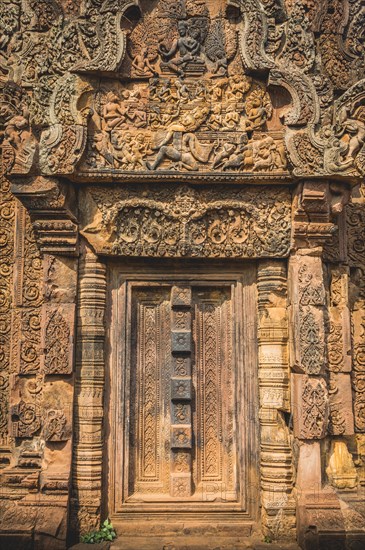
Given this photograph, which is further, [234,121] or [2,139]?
[2,139]

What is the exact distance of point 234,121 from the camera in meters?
5.80

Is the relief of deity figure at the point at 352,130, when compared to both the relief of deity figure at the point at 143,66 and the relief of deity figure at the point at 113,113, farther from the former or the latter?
the relief of deity figure at the point at 113,113

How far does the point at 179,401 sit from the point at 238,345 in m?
0.84

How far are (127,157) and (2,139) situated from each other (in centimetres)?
152

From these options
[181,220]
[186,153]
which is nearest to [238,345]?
[181,220]

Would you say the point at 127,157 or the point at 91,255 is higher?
the point at 127,157

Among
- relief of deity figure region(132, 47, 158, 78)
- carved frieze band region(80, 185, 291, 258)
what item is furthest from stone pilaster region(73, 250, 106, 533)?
relief of deity figure region(132, 47, 158, 78)

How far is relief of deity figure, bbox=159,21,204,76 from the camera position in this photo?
5.86m

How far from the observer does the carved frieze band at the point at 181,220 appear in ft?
19.0

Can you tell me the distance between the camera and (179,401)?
19.2ft

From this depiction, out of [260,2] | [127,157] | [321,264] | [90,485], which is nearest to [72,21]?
[127,157]

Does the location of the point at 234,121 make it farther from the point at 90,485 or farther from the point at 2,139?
the point at 90,485

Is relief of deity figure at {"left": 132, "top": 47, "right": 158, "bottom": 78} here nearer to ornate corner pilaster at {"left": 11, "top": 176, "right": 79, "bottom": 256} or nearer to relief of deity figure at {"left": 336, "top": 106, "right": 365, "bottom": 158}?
ornate corner pilaster at {"left": 11, "top": 176, "right": 79, "bottom": 256}

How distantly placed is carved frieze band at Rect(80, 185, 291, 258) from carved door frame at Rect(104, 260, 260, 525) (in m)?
0.27
